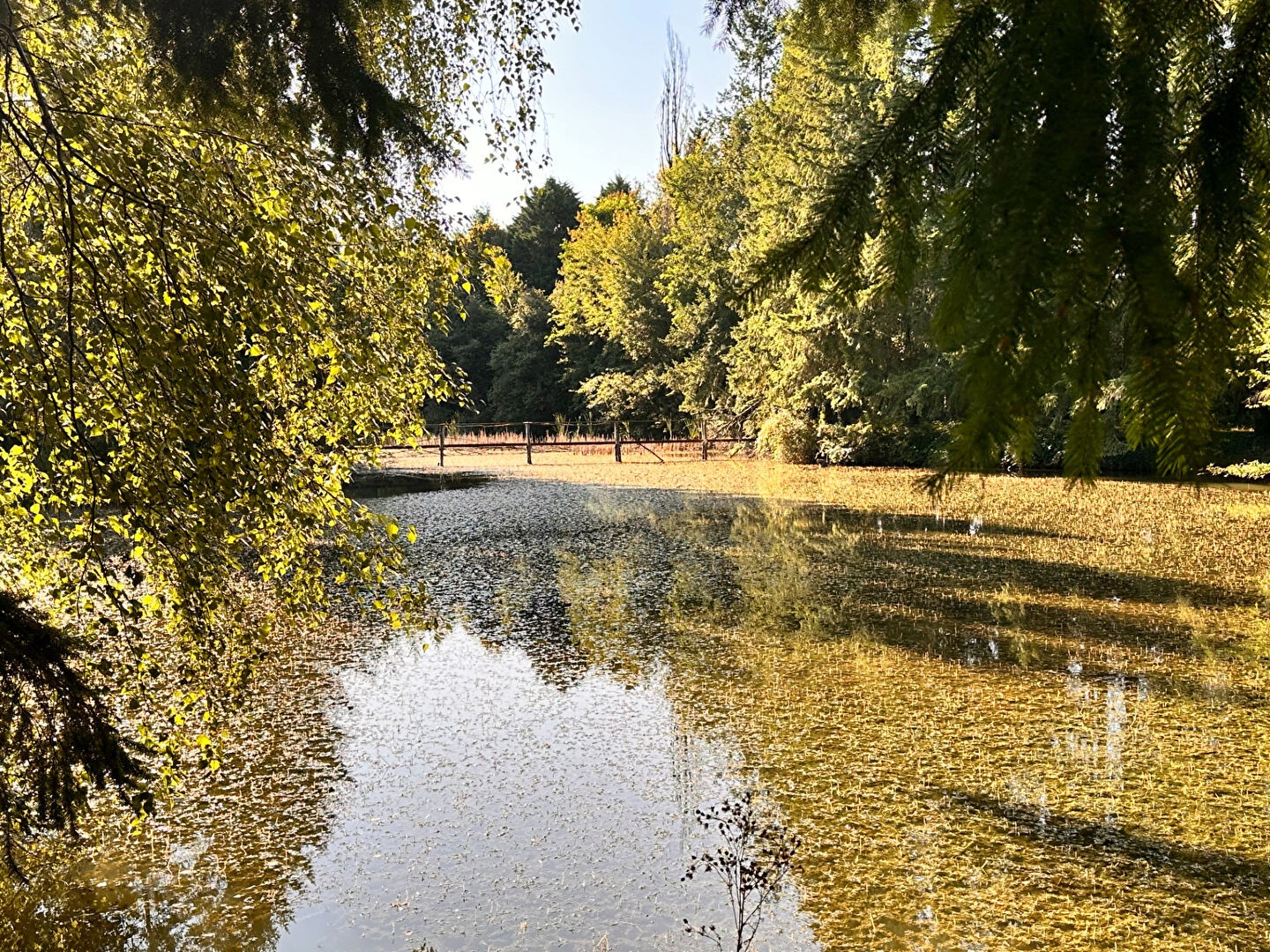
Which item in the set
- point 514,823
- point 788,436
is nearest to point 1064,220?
point 514,823

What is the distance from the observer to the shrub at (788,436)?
58.5 feet

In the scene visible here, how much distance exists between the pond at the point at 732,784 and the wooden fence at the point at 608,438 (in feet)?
48.0

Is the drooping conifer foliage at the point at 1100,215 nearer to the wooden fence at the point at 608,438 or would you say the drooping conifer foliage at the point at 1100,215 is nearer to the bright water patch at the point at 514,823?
the bright water patch at the point at 514,823

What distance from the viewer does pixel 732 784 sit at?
365 cm

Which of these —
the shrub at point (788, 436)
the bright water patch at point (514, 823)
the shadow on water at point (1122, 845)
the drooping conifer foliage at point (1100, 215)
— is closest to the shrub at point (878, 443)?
the shrub at point (788, 436)

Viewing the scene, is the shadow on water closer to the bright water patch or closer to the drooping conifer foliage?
the bright water patch

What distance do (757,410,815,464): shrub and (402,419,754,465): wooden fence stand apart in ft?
8.33

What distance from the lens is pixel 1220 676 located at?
15.8 feet

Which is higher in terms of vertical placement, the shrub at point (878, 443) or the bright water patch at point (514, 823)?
the shrub at point (878, 443)

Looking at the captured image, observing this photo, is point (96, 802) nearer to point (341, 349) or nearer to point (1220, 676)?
point (341, 349)

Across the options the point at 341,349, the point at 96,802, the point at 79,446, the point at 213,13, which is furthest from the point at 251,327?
the point at 96,802

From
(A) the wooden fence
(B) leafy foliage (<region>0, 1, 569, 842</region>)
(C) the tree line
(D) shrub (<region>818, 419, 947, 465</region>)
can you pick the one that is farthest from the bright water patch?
(A) the wooden fence

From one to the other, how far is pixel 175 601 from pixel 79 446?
1.69 ft

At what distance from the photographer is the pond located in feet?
8.96
